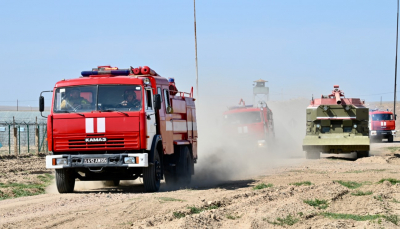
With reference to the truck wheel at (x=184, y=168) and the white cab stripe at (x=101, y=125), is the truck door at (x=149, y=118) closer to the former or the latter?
the white cab stripe at (x=101, y=125)

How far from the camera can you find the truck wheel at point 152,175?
47.7ft

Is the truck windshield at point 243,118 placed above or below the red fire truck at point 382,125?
above

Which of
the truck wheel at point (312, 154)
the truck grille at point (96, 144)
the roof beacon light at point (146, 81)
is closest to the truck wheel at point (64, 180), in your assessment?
the truck grille at point (96, 144)

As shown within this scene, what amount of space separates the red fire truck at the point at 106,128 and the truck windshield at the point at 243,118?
16976 millimetres

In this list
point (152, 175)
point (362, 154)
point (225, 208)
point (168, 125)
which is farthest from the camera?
point (362, 154)

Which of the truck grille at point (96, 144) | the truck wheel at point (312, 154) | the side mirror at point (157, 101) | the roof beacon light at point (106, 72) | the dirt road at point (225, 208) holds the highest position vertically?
the roof beacon light at point (106, 72)

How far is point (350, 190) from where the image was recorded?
14.7m

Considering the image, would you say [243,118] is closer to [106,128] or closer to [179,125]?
[179,125]

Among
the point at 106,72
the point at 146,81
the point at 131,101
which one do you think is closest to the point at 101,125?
the point at 131,101

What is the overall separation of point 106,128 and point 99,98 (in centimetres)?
78

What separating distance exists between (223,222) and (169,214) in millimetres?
961

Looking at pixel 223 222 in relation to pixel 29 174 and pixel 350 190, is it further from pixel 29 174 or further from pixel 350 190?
pixel 29 174

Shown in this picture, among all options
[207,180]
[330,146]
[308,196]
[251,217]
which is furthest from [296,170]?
[251,217]

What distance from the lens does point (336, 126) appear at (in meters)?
28.3
